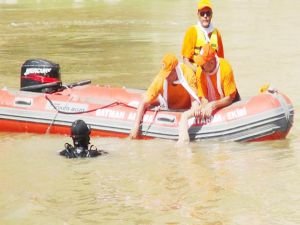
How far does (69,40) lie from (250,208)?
16793 millimetres

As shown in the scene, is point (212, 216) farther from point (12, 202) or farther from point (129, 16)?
point (129, 16)

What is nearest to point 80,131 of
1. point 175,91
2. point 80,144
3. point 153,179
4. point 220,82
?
point 80,144

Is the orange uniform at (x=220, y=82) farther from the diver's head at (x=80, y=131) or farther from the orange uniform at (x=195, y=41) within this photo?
the diver's head at (x=80, y=131)

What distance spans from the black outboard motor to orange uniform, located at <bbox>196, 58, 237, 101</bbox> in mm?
2241

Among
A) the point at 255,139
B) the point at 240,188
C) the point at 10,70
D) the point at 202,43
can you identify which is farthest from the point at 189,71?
the point at 10,70

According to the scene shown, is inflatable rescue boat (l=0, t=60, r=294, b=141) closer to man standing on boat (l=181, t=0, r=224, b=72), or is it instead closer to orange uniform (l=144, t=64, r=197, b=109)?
orange uniform (l=144, t=64, r=197, b=109)

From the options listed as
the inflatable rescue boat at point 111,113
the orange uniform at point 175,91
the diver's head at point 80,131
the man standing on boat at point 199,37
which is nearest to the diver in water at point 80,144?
the diver's head at point 80,131

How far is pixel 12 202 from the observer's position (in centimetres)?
697

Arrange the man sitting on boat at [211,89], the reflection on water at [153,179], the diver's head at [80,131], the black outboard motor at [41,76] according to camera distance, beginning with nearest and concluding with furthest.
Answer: the reflection on water at [153,179] < the diver's head at [80,131] < the man sitting on boat at [211,89] < the black outboard motor at [41,76]

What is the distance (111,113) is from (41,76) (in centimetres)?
137

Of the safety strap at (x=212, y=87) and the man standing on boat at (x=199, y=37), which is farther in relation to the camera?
the man standing on boat at (x=199, y=37)

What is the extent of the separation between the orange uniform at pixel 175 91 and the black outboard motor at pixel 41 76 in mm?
1622

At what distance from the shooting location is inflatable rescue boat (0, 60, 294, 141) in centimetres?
877

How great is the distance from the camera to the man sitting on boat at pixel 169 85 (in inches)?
348
